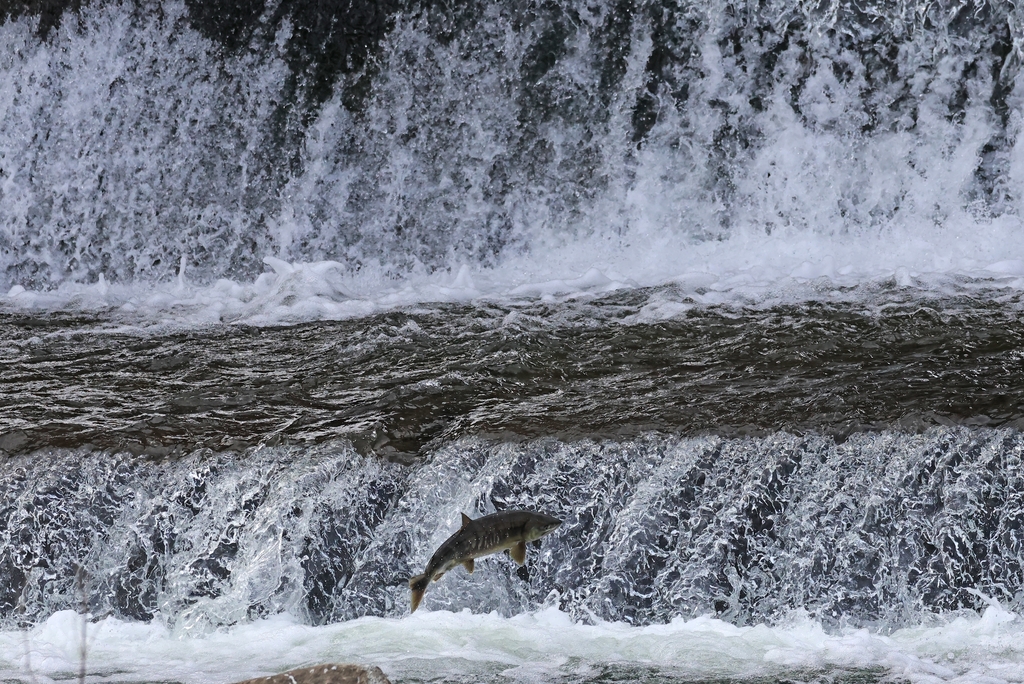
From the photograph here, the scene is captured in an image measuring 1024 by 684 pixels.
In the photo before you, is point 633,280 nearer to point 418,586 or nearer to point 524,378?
point 524,378

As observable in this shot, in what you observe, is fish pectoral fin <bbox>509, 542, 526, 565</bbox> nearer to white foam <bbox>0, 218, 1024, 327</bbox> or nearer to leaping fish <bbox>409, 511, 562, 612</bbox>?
leaping fish <bbox>409, 511, 562, 612</bbox>

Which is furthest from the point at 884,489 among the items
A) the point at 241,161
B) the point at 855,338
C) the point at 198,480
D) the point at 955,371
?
the point at 241,161

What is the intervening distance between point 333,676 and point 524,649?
1567mm

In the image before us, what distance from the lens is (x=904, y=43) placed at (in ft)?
30.5

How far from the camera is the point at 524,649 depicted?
5023 millimetres

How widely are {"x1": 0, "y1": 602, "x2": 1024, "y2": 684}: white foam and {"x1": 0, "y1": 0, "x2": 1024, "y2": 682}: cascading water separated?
0.02 meters

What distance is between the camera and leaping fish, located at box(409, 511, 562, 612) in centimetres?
420

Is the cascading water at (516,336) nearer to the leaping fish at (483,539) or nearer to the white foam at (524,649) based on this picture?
the white foam at (524,649)

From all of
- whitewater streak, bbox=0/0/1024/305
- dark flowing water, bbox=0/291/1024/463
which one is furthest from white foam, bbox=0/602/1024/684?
whitewater streak, bbox=0/0/1024/305

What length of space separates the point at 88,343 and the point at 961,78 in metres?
5.72

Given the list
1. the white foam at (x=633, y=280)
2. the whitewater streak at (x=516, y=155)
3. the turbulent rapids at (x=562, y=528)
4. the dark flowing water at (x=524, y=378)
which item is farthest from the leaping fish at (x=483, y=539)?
the whitewater streak at (x=516, y=155)

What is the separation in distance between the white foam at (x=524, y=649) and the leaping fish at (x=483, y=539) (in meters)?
0.62

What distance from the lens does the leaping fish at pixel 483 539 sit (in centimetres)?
420

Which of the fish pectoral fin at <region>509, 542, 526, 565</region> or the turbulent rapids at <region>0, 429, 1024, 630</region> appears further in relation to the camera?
the turbulent rapids at <region>0, 429, 1024, 630</region>
